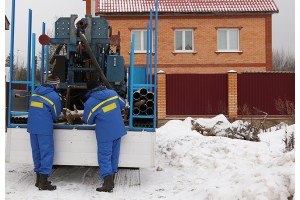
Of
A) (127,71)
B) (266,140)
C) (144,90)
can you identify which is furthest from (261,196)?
(266,140)

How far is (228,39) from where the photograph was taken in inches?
870

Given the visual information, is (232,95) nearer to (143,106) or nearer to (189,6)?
(189,6)

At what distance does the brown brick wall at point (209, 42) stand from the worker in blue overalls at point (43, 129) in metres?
15.9

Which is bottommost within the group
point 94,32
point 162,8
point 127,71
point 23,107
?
point 23,107

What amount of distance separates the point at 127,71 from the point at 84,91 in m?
1.34

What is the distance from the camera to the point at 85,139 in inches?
245

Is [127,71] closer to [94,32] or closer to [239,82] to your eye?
[94,32]

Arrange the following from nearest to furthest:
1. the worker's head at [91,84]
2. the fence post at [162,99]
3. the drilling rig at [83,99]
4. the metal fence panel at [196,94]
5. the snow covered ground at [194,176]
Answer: the snow covered ground at [194,176] < the drilling rig at [83,99] < the worker's head at [91,84] < the fence post at [162,99] < the metal fence panel at [196,94]

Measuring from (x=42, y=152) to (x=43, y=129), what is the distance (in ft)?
1.08

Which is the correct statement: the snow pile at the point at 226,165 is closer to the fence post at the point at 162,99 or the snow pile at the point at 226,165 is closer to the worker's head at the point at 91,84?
the worker's head at the point at 91,84

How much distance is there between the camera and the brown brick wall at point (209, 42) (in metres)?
21.8

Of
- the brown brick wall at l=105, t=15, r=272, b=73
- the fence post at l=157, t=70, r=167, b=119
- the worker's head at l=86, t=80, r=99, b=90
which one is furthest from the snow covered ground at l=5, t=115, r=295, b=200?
the brown brick wall at l=105, t=15, r=272, b=73

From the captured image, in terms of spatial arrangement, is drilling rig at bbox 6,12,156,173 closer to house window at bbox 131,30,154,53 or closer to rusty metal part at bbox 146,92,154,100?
rusty metal part at bbox 146,92,154,100

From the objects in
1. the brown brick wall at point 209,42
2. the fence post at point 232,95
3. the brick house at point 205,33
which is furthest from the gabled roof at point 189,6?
the fence post at point 232,95
